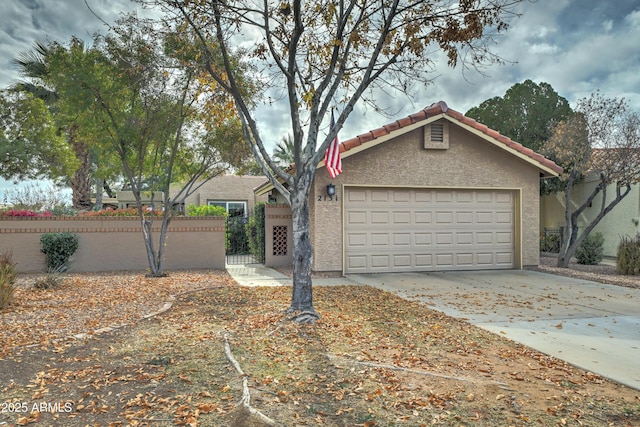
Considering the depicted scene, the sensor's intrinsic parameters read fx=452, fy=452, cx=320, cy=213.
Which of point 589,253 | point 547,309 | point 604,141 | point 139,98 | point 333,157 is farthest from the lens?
point 589,253

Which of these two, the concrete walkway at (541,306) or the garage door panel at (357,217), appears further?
the garage door panel at (357,217)

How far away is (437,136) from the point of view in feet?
38.5

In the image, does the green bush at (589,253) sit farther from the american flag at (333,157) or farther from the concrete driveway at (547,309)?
the american flag at (333,157)

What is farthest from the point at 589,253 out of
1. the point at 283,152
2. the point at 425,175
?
the point at 283,152

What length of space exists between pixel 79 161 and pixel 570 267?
19.3 m

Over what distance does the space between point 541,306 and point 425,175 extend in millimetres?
4946

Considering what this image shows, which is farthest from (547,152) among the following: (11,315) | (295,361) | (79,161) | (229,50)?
(79,161)

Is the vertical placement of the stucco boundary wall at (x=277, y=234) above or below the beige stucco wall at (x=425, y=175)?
below

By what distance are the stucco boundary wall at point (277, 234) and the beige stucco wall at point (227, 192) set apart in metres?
13.0

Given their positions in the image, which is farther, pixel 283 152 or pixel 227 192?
pixel 283 152

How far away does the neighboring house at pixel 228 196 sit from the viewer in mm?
26297

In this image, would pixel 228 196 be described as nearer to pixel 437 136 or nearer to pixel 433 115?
pixel 437 136

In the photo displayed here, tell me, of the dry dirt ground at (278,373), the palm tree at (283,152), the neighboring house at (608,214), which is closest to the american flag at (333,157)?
the dry dirt ground at (278,373)

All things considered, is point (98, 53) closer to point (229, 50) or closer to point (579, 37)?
point (229, 50)
